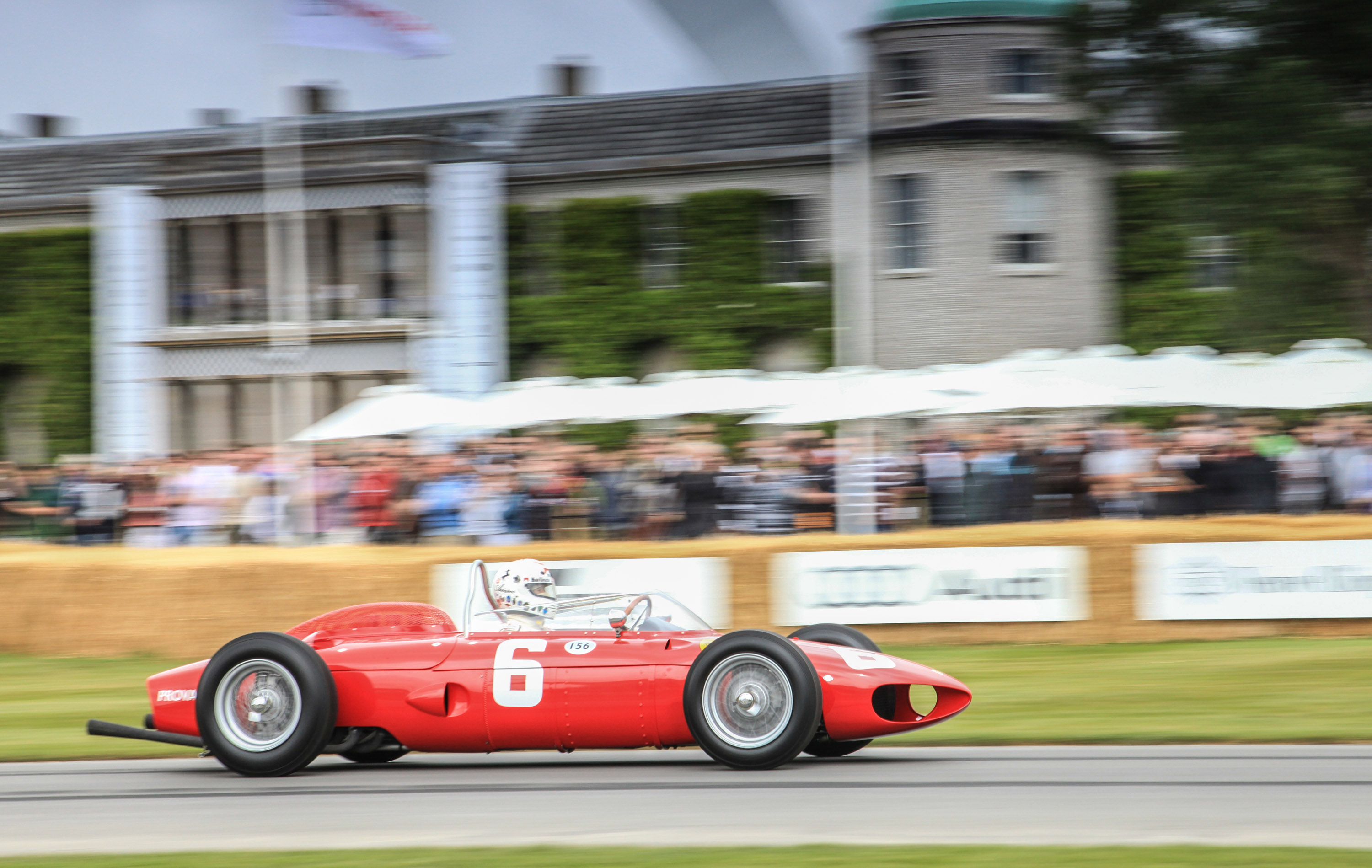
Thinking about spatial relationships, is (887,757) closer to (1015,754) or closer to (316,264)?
(1015,754)

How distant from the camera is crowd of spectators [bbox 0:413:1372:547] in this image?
13836 millimetres

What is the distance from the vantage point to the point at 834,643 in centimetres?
825

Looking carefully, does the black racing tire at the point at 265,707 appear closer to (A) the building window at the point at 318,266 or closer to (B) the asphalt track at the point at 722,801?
(B) the asphalt track at the point at 722,801

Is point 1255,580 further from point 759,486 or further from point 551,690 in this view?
point 551,690

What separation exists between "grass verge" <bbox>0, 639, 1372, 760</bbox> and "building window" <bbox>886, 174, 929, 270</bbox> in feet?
49.4

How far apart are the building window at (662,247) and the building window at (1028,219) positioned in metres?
6.04

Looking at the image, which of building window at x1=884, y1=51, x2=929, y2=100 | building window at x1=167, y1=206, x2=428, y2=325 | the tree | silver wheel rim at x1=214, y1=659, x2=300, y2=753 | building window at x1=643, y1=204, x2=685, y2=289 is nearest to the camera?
silver wheel rim at x1=214, y1=659, x2=300, y2=753

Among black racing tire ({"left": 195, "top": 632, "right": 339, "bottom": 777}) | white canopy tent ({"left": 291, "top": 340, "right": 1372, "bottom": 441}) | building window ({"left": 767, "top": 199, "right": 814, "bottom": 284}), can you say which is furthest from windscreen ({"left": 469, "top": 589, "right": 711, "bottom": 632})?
building window ({"left": 767, "top": 199, "right": 814, "bottom": 284})

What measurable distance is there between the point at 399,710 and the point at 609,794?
53.6 inches

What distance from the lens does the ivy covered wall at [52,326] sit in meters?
29.3

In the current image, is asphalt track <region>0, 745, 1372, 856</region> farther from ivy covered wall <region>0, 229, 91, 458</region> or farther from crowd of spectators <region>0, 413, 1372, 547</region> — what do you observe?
ivy covered wall <region>0, 229, 91, 458</region>

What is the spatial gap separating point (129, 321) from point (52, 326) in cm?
199

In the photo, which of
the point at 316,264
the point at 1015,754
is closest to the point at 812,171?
the point at 316,264

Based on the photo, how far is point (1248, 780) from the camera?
275 inches
